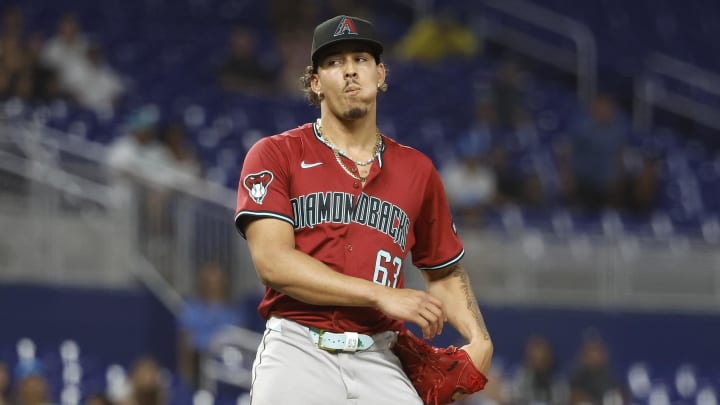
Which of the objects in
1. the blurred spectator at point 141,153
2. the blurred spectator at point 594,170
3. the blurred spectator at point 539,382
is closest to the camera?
the blurred spectator at point 539,382

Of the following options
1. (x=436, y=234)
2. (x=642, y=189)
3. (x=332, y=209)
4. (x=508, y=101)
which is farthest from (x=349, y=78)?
(x=508, y=101)

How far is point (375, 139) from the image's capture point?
412 centimetres

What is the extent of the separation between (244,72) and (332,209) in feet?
33.2

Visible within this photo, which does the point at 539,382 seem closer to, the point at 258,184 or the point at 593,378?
the point at 593,378

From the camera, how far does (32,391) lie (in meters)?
8.23

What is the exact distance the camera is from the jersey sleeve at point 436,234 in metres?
4.21

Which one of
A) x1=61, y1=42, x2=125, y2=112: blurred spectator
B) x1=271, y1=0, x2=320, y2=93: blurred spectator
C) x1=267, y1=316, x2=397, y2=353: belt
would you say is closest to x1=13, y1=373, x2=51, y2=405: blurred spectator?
x1=61, y1=42, x2=125, y2=112: blurred spectator

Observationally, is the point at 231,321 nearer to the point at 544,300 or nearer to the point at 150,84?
the point at 544,300

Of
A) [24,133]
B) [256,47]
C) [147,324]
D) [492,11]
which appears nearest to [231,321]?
[147,324]

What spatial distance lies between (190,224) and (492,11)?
8542mm

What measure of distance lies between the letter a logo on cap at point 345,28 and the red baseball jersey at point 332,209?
0.34 m

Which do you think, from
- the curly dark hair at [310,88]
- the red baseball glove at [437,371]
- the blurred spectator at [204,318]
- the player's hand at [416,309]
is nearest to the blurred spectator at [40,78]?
the blurred spectator at [204,318]

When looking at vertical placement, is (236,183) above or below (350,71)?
above

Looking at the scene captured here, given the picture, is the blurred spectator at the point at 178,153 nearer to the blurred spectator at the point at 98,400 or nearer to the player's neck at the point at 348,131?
the blurred spectator at the point at 98,400
